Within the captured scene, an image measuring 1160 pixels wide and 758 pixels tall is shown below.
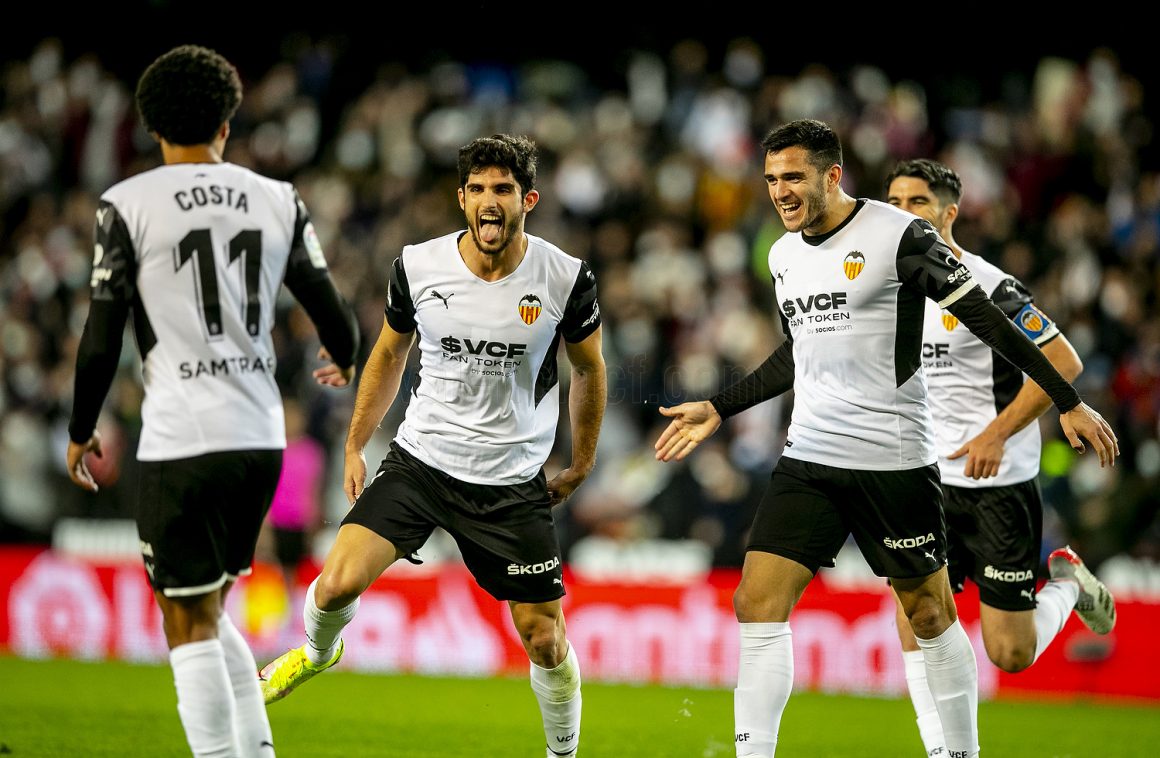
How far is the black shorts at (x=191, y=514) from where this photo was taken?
4.81 metres

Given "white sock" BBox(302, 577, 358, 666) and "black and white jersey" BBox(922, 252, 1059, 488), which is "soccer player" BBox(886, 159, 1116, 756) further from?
"white sock" BBox(302, 577, 358, 666)

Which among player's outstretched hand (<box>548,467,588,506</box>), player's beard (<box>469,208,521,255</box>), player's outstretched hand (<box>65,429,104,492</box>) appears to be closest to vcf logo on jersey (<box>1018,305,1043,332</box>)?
player's outstretched hand (<box>548,467,588,506</box>)

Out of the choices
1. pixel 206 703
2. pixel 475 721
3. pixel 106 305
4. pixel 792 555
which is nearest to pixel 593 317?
pixel 792 555

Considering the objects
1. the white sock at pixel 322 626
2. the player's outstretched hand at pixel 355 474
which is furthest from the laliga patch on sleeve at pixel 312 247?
the white sock at pixel 322 626

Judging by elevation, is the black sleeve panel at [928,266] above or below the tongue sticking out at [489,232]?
below

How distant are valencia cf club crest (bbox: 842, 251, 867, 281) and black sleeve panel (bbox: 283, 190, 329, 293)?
2141 millimetres

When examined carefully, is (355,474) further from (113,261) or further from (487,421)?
(113,261)

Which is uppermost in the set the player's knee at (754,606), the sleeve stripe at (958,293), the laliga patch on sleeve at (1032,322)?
the sleeve stripe at (958,293)

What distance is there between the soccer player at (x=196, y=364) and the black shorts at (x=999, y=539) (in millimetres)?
3685

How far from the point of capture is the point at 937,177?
709 cm

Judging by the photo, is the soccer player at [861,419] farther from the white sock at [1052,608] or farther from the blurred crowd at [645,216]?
the blurred crowd at [645,216]

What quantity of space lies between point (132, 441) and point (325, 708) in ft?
15.8

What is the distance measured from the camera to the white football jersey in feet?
15.8

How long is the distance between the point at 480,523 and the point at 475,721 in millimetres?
3459
